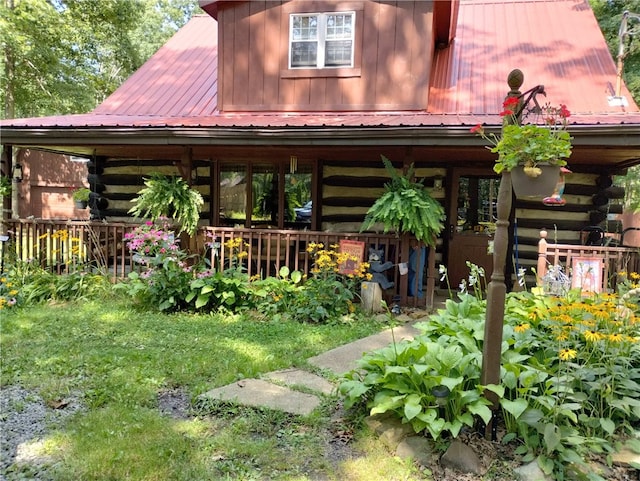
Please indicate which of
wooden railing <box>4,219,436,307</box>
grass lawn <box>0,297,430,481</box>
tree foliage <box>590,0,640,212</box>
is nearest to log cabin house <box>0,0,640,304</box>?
wooden railing <box>4,219,436,307</box>

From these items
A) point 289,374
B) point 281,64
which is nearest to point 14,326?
point 289,374

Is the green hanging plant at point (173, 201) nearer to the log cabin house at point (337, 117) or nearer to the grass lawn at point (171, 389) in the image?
the log cabin house at point (337, 117)

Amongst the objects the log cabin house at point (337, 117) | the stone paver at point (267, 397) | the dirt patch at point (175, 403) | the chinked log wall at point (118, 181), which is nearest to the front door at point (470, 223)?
the log cabin house at point (337, 117)

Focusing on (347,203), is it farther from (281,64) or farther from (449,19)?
(449,19)

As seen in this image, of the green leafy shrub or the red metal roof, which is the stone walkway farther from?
the red metal roof

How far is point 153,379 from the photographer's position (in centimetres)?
386

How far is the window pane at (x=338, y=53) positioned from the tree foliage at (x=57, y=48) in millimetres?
8870

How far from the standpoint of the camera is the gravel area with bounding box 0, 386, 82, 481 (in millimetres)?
2639

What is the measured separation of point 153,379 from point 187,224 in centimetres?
340

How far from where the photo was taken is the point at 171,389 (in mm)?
3738

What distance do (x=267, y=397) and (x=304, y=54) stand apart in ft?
20.9

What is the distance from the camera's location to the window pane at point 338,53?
8031 mm

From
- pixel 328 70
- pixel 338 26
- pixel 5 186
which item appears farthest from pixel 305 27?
pixel 5 186

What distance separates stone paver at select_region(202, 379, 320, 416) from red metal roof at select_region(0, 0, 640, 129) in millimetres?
3821
